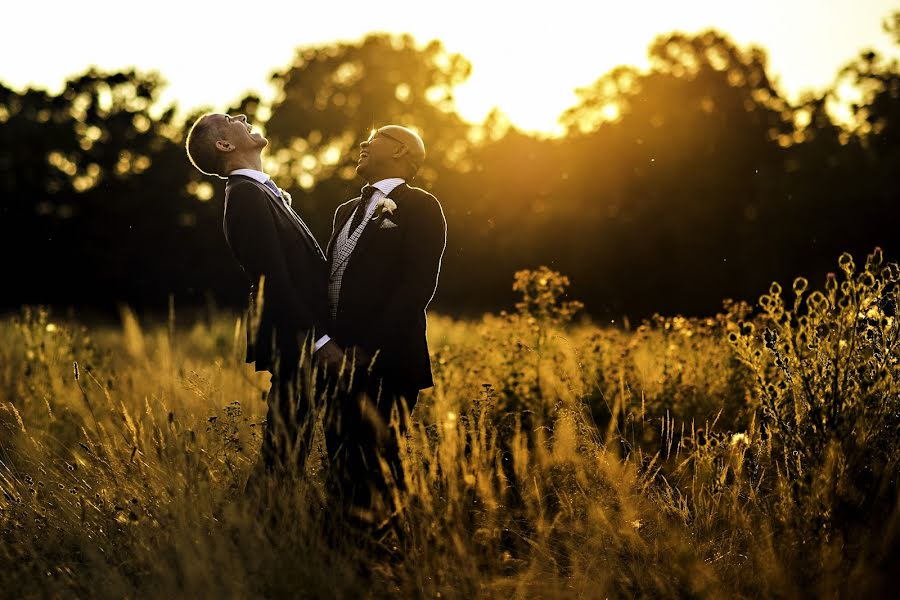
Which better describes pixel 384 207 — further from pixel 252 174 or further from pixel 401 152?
pixel 252 174

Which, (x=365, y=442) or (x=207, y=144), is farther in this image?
(x=207, y=144)

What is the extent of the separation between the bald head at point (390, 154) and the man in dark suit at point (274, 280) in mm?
418

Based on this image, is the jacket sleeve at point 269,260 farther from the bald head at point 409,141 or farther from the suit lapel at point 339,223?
the bald head at point 409,141

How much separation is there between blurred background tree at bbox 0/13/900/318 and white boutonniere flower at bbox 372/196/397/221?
2157cm

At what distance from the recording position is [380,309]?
418cm

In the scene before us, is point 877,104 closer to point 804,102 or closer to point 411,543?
point 804,102

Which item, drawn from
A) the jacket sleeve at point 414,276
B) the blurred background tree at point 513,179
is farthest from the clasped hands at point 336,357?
the blurred background tree at point 513,179

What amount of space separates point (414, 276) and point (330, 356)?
49cm

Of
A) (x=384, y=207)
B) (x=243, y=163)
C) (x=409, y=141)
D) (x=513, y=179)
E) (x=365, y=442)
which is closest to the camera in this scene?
(x=384, y=207)

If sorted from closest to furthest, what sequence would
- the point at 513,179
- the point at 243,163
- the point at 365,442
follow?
1. the point at 365,442
2. the point at 243,163
3. the point at 513,179

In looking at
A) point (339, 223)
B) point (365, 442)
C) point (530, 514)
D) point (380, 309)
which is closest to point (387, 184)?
point (339, 223)

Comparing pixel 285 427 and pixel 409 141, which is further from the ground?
pixel 409 141

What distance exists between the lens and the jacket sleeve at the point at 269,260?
13.5ft

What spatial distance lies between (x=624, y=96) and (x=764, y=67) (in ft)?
14.0
